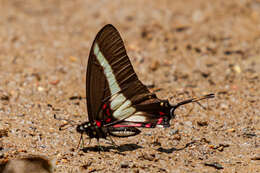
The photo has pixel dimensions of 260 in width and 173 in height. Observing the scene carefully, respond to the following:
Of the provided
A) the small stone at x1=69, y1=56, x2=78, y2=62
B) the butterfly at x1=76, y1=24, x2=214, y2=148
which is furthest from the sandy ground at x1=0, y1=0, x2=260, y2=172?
the butterfly at x1=76, y1=24, x2=214, y2=148

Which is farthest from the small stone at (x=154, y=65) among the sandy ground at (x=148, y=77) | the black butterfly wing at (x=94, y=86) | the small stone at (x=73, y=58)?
the black butterfly wing at (x=94, y=86)

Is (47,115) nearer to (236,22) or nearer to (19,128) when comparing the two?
(19,128)

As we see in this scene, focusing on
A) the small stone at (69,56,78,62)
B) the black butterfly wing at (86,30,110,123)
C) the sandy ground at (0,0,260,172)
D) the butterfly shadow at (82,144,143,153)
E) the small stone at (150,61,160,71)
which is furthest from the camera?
the small stone at (69,56,78,62)

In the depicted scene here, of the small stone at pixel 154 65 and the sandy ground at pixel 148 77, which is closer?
the sandy ground at pixel 148 77

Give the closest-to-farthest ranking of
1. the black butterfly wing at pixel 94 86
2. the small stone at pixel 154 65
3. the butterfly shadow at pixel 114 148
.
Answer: the black butterfly wing at pixel 94 86
the butterfly shadow at pixel 114 148
the small stone at pixel 154 65

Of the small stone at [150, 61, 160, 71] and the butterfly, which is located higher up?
the small stone at [150, 61, 160, 71]

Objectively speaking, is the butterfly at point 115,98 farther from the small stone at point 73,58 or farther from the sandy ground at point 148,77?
the small stone at point 73,58

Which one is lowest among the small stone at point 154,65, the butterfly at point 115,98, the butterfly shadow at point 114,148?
the butterfly shadow at point 114,148

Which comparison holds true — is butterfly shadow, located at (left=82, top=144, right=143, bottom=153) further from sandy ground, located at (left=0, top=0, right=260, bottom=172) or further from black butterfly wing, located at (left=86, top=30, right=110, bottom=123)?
black butterfly wing, located at (left=86, top=30, right=110, bottom=123)
